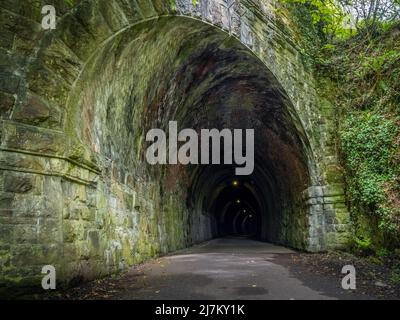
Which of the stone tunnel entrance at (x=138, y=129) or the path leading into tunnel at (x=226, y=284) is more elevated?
the stone tunnel entrance at (x=138, y=129)

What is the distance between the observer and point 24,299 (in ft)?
15.8

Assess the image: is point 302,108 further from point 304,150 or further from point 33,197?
point 33,197

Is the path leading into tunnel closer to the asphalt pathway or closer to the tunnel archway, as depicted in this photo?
the asphalt pathway

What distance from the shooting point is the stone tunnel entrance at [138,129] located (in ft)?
17.5

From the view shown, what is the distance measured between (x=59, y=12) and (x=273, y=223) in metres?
17.6

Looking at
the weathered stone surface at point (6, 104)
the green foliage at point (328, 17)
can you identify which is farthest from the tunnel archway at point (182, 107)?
the green foliage at point (328, 17)

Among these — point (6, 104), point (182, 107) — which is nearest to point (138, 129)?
point (182, 107)

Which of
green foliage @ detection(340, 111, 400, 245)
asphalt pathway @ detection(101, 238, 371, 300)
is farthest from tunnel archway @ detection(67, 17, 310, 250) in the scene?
asphalt pathway @ detection(101, 238, 371, 300)

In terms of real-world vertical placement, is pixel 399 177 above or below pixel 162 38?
below

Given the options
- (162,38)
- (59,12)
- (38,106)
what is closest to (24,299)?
(38,106)

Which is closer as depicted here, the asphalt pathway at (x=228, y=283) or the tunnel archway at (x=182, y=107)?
the asphalt pathway at (x=228, y=283)

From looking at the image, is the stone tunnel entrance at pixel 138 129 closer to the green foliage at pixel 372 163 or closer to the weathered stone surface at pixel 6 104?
the weathered stone surface at pixel 6 104

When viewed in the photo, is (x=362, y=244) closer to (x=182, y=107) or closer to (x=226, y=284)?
(x=226, y=284)

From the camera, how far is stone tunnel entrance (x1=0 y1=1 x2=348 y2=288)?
5.34 m
